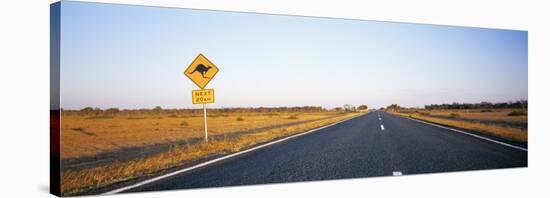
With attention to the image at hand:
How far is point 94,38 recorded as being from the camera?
7.51 meters

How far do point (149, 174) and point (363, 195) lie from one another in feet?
11.5

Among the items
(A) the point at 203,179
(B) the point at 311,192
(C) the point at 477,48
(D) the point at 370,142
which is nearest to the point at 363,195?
(B) the point at 311,192

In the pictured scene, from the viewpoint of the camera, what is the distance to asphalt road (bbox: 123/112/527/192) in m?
7.60

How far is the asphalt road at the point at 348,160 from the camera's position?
24.9ft

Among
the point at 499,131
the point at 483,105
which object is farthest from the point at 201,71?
the point at 499,131

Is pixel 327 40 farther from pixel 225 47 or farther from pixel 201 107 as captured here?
pixel 201 107

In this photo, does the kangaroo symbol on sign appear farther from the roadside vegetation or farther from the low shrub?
the low shrub

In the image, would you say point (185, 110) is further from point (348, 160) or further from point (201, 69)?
point (348, 160)

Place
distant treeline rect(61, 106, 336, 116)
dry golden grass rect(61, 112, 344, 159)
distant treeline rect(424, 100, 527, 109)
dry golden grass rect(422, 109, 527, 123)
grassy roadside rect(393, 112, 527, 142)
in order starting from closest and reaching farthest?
dry golden grass rect(61, 112, 344, 159), distant treeline rect(61, 106, 336, 116), distant treeline rect(424, 100, 527, 109), grassy roadside rect(393, 112, 527, 142), dry golden grass rect(422, 109, 527, 123)

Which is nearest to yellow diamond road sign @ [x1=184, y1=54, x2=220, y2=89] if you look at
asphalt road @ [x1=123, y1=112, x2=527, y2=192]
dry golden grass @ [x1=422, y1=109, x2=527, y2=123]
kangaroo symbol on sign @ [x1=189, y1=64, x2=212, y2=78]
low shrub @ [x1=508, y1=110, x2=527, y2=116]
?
kangaroo symbol on sign @ [x1=189, y1=64, x2=212, y2=78]

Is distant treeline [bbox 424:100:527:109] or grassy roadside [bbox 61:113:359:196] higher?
distant treeline [bbox 424:100:527:109]

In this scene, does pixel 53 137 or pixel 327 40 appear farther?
pixel 327 40

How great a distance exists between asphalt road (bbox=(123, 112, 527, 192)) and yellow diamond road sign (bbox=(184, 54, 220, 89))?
1558 millimetres

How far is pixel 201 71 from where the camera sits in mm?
8648
